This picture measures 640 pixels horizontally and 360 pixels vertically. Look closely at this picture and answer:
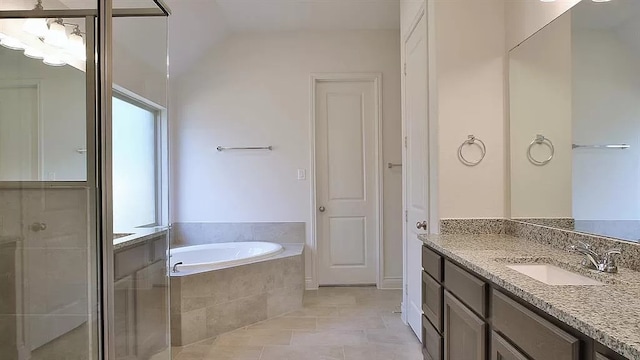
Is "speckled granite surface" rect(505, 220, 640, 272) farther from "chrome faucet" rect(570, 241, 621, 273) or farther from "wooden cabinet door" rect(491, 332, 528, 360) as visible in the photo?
"wooden cabinet door" rect(491, 332, 528, 360)

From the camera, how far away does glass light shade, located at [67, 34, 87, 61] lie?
2.04 meters

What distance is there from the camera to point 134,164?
2662 mm

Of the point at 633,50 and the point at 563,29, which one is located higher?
the point at 563,29

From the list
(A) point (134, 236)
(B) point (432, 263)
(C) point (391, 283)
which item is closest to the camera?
(B) point (432, 263)

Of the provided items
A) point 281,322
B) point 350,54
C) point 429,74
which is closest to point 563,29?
point 429,74

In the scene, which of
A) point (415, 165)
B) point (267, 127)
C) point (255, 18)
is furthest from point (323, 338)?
point (255, 18)

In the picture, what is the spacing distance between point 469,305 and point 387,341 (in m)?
1.35

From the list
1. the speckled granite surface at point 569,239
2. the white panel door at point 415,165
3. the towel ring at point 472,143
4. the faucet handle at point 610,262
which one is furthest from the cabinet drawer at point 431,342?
the towel ring at point 472,143

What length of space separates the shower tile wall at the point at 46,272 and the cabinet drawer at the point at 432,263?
188 centimetres

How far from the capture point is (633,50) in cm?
145

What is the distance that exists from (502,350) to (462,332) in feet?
1.16

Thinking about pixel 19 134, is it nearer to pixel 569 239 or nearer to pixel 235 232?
pixel 235 232

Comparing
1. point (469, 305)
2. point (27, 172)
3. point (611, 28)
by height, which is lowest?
point (469, 305)

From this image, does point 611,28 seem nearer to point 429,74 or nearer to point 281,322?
point 429,74
